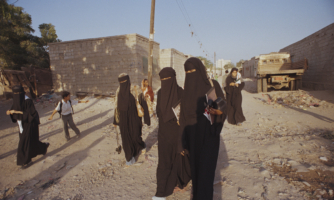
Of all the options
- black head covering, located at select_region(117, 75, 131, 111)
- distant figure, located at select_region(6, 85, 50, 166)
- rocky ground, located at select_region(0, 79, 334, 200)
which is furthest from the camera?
distant figure, located at select_region(6, 85, 50, 166)

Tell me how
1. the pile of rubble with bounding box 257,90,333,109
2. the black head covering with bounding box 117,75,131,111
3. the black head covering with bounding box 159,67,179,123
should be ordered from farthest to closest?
the pile of rubble with bounding box 257,90,333,109
the black head covering with bounding box 117,75,131,111
the black head covering with bounding box 159,67,179,123

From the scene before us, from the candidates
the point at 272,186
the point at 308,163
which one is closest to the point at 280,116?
the point at 308,163

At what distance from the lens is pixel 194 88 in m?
2.01

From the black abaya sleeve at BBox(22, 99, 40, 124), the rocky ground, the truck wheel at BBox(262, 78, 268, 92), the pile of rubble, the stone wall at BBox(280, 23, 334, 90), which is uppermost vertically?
the stone wall at BBox(280, 23, 334, 90)

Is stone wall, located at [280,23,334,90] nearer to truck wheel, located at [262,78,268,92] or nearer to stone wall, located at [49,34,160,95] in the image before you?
truck wheel, located at [262,78,268,92]

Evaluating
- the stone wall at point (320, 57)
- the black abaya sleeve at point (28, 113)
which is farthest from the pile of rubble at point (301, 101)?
the black abaya sleeve at point (28, 113)

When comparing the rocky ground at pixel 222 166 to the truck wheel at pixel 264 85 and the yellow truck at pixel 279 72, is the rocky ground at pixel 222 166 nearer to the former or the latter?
the yellow truck at pixel 279 72

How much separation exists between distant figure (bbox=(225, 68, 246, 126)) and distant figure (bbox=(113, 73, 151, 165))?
2.80 meters

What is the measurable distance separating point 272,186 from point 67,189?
2895mm

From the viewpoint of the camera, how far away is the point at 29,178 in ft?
10.3

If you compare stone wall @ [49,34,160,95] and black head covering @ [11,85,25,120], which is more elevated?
stone wall @ [49,34,160,95]

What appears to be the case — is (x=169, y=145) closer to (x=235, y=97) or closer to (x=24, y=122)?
(x=24, y=122)

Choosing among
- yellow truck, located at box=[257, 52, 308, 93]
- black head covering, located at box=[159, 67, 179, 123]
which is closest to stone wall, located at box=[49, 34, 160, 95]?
yellow truck, located at box=[257, 52, 308, 93]

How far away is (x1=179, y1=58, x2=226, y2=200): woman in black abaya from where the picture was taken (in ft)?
6.15
